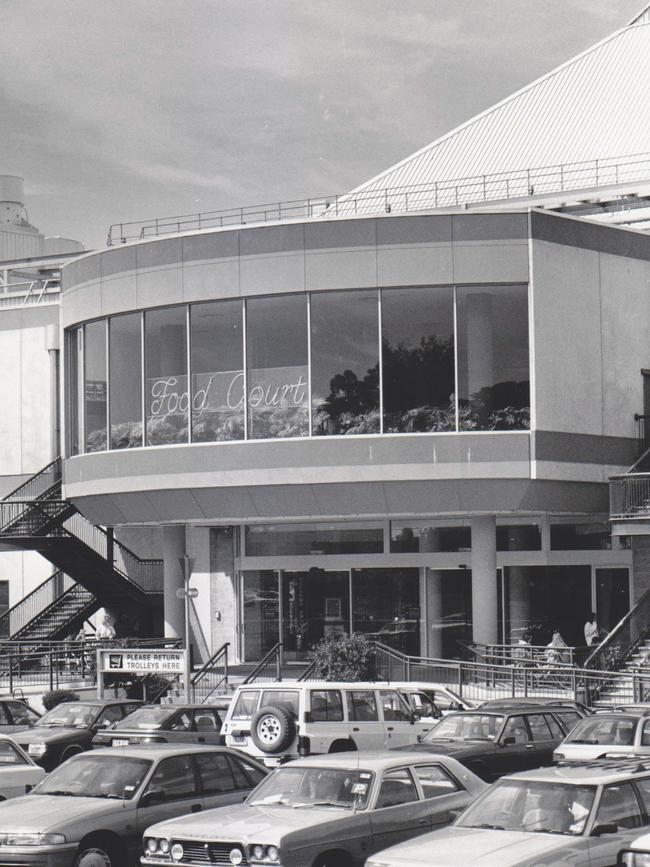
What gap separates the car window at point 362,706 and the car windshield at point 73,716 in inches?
189

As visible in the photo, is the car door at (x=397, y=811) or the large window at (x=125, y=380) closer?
the car door at (x=397, y=811)

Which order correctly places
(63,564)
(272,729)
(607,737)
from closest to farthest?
(607,737) < (272,729) < (63,564)

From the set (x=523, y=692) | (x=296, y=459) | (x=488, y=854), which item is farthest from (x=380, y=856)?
(x=296, y=459)

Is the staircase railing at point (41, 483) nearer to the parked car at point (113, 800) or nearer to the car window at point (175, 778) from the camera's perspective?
the parked car at point (113, 800)

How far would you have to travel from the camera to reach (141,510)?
36.1 m

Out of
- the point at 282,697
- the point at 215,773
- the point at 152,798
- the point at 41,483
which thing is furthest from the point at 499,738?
the point at 41,483

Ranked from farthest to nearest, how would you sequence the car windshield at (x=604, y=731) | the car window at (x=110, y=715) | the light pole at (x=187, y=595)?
1. the light pole at (x=187, y=595)
2. the car window at (x=110, y=715)
3. the car windshield at (x=604, y=731)

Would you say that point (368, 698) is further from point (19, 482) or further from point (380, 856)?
point (19, 482)

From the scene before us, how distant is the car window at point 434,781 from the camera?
546 inches

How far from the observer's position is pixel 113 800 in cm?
1459

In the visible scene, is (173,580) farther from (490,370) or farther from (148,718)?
(148,718)

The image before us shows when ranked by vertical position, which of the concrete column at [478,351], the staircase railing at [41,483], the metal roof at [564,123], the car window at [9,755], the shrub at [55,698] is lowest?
the shrub at [55,698]

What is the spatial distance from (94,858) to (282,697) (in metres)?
7.15

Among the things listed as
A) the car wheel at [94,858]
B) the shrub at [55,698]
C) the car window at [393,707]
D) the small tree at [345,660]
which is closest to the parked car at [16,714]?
the car window at [393,707]
